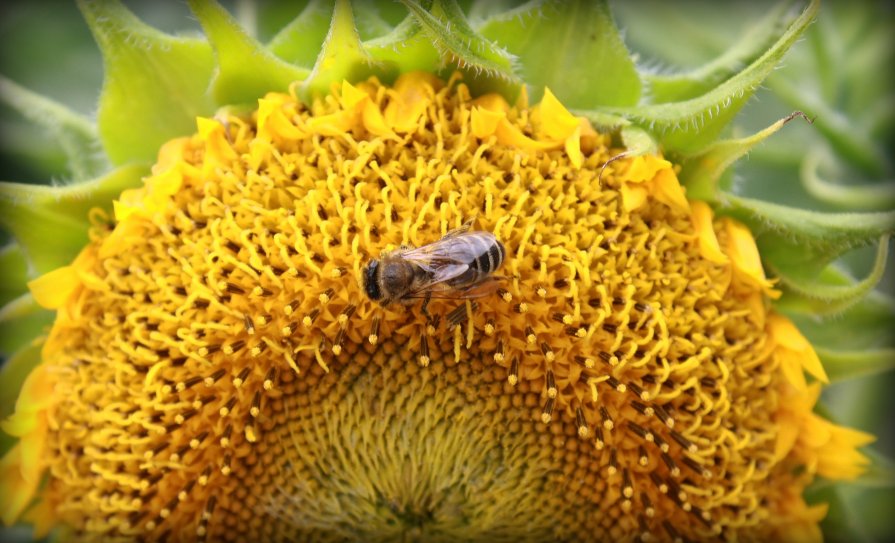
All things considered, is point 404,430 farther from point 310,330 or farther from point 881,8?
point 881,8

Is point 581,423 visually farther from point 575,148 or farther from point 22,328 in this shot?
point 22,328

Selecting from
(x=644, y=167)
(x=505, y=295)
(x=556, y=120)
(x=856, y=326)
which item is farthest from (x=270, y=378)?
(x=856, y=326)

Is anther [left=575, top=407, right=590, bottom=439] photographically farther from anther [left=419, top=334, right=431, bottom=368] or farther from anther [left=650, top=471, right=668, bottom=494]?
anther [left=419, top=334, right=431, bottom=368]

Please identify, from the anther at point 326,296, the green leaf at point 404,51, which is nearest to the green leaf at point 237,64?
the green leaf at point 404,51

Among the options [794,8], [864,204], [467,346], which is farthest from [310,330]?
[864,204]

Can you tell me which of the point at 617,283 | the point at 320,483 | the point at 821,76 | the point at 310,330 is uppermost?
the point at 821,76

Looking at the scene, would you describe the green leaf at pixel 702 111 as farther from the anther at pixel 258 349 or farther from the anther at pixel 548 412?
the anther at pixel 258 349

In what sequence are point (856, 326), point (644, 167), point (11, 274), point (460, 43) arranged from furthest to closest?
point (856, 326) → point (11, 274) → point (644, 167) → point (460, 43)
